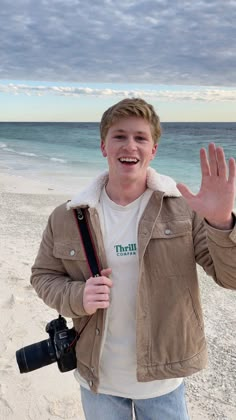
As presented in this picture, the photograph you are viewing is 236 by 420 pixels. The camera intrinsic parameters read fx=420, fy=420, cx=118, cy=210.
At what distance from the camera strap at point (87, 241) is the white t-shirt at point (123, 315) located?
66 mm

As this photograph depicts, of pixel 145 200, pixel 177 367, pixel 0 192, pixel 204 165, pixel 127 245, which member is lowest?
pixel 0 192

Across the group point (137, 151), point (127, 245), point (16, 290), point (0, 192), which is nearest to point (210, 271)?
point (127, 245)

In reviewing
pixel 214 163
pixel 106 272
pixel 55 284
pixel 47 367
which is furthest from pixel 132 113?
pixel 47 367

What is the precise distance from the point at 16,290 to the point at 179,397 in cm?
379

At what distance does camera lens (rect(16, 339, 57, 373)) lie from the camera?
7.00 feet

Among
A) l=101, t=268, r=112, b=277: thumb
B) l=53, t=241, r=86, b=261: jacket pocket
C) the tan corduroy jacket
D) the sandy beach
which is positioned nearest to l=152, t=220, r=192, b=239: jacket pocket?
the tan corduroy jacket

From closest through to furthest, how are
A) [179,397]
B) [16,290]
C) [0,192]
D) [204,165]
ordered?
[204,165]
[179,397]
[16,290]
[0,192]

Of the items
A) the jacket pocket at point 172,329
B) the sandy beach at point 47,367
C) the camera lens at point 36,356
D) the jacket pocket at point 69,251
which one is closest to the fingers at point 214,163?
the jacket pocket at point 172,329

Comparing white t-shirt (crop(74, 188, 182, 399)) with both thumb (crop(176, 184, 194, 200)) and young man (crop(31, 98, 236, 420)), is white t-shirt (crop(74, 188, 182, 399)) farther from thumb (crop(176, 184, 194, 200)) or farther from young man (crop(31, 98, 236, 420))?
thumb (crop(176, 184, 194, 200))

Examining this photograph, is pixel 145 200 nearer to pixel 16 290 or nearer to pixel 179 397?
pixel 179 397

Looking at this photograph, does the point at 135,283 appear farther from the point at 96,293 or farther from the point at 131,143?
the point at 131,143

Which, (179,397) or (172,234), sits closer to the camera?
(172,234)

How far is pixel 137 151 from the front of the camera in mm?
1929

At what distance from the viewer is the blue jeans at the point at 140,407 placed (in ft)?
6.44
